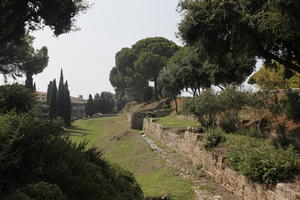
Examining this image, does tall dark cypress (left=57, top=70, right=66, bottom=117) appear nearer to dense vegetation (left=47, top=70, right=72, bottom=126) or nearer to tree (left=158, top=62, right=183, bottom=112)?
dense vegetation (left=47, top=70, right=72, bottom=126)

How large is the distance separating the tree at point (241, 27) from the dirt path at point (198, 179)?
5977mm

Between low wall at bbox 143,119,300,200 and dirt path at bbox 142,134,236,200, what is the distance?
26cm

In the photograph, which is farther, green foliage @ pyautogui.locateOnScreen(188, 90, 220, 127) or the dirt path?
green foliage @ pyautogui.locateOnScreen(188, 90, 220, 127)

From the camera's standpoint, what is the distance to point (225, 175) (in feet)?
26.9

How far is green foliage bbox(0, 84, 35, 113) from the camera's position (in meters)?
6.79

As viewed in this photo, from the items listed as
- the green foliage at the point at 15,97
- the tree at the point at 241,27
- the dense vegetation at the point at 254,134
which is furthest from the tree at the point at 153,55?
the green foliage at the point at 15,97

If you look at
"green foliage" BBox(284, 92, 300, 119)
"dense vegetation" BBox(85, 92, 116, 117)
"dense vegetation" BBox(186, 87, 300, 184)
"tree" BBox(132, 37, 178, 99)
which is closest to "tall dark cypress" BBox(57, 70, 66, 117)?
"tree" BBox(132, 37, 178, 99)

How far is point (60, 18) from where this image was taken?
36.0ft

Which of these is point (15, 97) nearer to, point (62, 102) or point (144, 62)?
point (62, 102)

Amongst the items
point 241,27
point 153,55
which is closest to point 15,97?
point 241,27

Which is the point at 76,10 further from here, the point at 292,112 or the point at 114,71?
the point at 114,71

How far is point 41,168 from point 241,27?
29.8ft

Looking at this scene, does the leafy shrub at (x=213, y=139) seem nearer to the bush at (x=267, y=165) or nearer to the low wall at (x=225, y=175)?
the low wall at (x=225, y=175)

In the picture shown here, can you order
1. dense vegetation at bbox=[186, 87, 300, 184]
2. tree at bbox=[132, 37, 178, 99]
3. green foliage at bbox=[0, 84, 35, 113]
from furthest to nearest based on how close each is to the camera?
tree at bbox=[132, 37, 178, 99] → green foliage at bbox=[0, 84, 35, 113] → dense vegetation at bbox=[186, 87, 300, 184]
